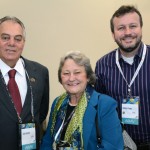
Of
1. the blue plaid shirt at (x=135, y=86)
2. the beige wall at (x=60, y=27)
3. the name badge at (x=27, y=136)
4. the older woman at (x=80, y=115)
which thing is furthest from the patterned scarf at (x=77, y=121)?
the beige wall at (x=60, y=27)

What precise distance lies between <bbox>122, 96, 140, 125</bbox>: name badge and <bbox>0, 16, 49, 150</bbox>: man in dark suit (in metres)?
0.76

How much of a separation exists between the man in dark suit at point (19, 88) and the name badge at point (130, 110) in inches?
29.8

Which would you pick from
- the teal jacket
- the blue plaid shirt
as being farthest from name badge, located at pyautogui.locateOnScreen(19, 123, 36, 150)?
the blue plaid shirt

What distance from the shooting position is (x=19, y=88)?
2184 mm

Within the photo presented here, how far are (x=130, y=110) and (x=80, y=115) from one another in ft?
1.93

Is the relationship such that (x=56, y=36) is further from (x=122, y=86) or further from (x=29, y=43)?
(x=122, y=86)

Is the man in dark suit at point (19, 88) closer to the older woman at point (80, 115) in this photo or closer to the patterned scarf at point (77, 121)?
the older woman at point (80, 115)

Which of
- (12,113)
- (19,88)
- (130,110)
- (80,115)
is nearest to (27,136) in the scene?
(12,113)

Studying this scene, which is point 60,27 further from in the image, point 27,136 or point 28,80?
point 27,136

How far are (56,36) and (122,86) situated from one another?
4.38 feet

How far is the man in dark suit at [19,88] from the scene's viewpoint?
2.04 meters

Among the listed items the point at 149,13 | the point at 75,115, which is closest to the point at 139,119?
the point at 75,115

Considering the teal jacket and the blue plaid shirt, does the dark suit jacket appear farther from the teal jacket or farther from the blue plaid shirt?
the blue plaid shirt

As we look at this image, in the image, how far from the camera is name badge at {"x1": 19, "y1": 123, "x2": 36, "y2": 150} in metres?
2.07
